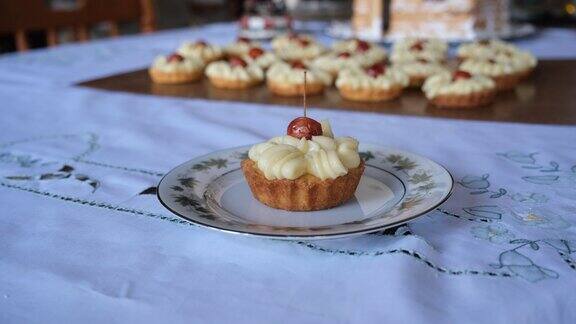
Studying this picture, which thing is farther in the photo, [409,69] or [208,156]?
[409,69]

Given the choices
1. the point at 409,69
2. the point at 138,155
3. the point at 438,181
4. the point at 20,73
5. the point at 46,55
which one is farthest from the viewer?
the point at 46,55

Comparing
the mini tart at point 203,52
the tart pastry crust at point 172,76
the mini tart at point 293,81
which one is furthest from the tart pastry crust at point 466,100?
the mini tart at point 203,52

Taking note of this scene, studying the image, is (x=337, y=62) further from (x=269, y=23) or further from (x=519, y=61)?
(x=269, y=23)

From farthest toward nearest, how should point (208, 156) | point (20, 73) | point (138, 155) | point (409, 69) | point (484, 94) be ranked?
point (20, 73), point (409, 69), point (484, 94), point (138, 155), point (208, 156)

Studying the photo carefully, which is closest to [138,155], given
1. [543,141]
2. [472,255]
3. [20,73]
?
[472,255]

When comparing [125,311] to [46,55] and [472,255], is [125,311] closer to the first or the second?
[472,255]
